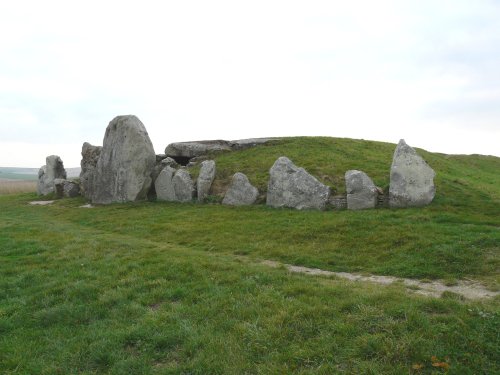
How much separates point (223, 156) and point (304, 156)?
6.57 metres

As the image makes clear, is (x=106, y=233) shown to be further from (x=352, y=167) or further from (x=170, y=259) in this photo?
(x=352, y=167)

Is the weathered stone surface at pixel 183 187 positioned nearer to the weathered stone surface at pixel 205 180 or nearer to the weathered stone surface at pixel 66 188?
the weathered stone surface at pixel 205 180

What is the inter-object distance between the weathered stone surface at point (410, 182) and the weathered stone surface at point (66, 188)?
25.0 metres

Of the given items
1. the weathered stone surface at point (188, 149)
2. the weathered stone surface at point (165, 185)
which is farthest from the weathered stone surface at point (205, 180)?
the weathered stone surface at point (188, 149)

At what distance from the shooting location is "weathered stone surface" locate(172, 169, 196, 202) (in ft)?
79.8

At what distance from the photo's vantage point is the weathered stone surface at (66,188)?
32.7 m

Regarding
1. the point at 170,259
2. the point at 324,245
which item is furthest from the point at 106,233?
the point at 324,245

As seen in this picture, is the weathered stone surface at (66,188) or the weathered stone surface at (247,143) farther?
the weathered stone surface at (66,188)

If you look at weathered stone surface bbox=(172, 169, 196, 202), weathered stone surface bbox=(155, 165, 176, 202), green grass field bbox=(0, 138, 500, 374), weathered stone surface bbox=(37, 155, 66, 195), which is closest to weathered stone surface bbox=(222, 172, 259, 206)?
green grass field bbox=(0, 138, 500, 374)

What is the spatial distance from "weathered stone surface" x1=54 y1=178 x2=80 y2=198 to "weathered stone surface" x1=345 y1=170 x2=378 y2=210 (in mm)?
23256

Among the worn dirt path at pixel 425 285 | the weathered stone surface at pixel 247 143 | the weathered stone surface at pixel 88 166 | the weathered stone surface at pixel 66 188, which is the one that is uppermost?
the weathered stone surface at pixel 247 143

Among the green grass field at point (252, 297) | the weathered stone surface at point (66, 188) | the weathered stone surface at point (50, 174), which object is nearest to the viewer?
the green grass field at point (252, 297)

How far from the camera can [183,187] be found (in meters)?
24.5

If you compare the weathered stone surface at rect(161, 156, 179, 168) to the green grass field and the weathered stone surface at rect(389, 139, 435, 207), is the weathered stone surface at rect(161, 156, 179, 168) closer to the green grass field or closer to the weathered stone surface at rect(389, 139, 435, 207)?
the green grass field
